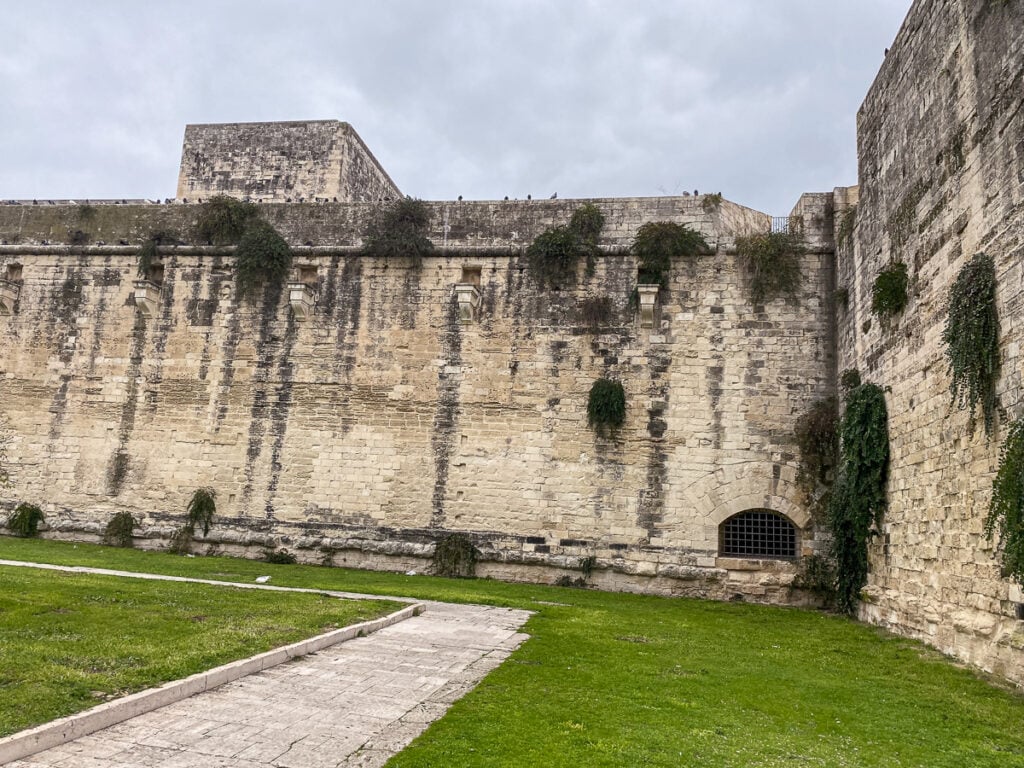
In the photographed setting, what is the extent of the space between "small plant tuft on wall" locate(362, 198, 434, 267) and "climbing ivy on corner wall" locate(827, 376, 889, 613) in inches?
333

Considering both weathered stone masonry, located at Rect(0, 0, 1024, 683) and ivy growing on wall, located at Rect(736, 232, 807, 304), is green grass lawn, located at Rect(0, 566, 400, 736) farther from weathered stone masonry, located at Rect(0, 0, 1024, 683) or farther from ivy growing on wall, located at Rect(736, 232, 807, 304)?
ivy growing on wall, located at Rect(736, 232, 807, 304)

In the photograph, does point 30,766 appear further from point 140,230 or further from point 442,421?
point 140,230

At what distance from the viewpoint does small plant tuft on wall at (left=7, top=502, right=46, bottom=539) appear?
1570 centimetres

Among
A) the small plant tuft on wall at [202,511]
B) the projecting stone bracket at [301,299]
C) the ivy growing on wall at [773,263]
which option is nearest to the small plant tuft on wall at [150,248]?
the projecting stone bracket at [301,299]

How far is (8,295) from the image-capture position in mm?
16938

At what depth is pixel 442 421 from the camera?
49.8ft

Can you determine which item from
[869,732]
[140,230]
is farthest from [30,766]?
[140,230]

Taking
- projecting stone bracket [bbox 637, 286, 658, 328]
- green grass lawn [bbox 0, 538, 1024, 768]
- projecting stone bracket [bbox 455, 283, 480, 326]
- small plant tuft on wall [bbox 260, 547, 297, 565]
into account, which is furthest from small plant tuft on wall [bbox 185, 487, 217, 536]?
projecting stone bracket [bbox 637, 286, 658, 328]

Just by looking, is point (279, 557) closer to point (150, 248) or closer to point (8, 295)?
point (150, 248)

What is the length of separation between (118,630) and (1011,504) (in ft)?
27.4

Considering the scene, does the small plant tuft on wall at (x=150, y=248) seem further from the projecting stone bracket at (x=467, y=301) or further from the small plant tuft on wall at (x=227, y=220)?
the projecting stone bracket at (x=467, y=301)

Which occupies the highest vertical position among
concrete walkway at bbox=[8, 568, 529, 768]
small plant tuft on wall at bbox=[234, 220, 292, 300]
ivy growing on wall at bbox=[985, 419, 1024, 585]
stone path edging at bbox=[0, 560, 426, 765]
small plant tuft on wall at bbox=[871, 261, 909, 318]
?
small plant tuft on wall at bbox=[234, 220, 292, 300]

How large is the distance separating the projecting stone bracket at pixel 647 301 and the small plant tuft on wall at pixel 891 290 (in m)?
4.05

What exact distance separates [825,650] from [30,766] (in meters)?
8.18
